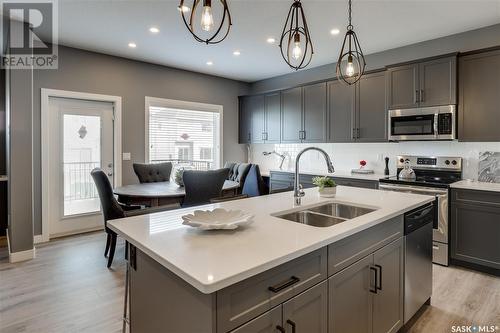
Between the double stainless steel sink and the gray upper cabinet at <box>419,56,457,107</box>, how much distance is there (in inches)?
90.2

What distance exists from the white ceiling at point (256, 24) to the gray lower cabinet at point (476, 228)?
1.96 m

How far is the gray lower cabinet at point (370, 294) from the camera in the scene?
149 cm

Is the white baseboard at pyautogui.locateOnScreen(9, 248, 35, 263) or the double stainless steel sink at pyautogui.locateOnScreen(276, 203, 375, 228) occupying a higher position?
the double stainless steel sink at pyautogui.locateOnScreen(276, 203, 375, 228)

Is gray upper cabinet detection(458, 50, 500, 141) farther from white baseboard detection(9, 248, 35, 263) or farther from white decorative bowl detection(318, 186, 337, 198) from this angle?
white baseboard detection(9, 248, 35, 263)

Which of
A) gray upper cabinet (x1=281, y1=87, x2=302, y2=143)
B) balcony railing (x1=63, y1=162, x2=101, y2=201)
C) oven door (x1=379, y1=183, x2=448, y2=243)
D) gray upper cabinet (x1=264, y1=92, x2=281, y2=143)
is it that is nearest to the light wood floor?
oven door (x1=379, y1=183, x2=448, y2=243)

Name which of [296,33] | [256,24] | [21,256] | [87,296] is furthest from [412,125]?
[21,256]

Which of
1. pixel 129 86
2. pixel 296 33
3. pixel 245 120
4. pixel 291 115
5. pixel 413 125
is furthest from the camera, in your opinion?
pixel 245 120

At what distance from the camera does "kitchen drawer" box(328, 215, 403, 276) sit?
146 cm

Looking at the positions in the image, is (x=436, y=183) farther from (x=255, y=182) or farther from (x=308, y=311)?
(x=308, y=311)

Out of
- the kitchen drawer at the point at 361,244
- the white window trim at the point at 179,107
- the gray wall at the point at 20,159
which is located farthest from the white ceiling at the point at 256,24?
the kitchen drawer at the point at 361,244

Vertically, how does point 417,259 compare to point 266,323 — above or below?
below

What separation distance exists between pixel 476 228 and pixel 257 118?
402 cm

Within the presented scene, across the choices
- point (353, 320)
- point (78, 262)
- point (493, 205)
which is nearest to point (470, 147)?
point (493, 205)

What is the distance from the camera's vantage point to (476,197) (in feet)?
10.2
